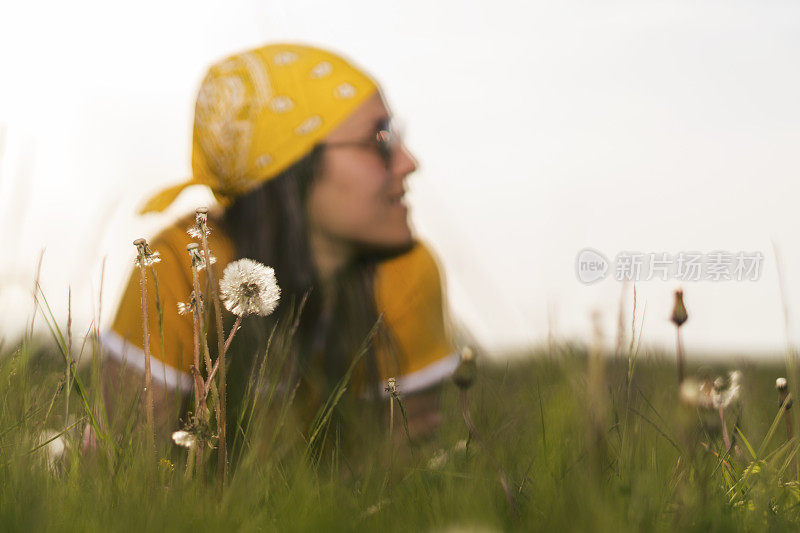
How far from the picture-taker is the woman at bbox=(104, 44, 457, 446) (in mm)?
2434

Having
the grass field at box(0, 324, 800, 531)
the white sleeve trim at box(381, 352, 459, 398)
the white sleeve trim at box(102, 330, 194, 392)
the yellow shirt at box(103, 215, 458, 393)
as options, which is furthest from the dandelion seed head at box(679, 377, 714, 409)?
the white sleeve trim at box(381, 352, 459, 398)

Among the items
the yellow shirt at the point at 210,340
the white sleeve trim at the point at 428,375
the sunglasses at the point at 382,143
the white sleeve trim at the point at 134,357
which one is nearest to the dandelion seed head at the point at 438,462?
the yellow shirt at the point at 210,340

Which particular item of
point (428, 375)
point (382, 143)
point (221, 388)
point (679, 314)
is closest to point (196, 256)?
point (221, 388)

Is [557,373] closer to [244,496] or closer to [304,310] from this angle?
[244,496]

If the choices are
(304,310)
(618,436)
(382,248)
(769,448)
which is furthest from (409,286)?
(618,436)

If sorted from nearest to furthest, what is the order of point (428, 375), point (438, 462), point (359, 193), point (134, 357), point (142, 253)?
point (142, 253), point (438, 462), point (134, 357), point (359, 193), point (428, 375)

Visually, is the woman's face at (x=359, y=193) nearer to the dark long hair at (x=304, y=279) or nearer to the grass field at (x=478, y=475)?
the dark long hair at (x=304, y=279)

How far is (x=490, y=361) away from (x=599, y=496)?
35.0 inches

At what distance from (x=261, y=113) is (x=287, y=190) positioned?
0.87 ft

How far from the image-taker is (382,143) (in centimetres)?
255

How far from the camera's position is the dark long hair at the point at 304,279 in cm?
255

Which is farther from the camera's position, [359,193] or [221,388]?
[359,193]

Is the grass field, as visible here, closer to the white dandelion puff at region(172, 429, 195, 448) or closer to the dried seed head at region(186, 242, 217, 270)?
the white dandelion puff at region(172, 429, 195, 448)

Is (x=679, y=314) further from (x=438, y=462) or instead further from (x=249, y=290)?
(x=249, y=290)
